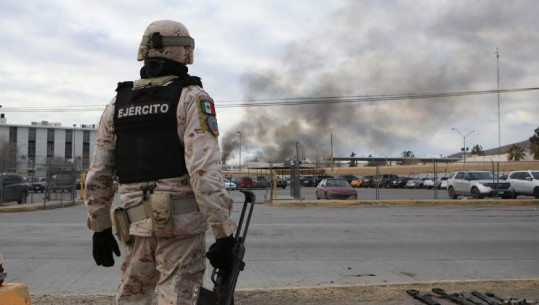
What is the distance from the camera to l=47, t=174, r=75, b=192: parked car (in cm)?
2102

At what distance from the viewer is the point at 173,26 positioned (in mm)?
2779

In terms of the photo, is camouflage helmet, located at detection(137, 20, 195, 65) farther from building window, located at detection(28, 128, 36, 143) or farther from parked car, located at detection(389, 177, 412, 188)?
building window, located at detection(28, 128, 36, 143)

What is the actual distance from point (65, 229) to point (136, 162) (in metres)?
9.62

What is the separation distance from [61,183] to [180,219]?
812 inches

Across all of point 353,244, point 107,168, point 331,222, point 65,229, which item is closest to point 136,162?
point 107,168

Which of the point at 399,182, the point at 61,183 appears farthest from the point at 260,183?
the point at 61,183

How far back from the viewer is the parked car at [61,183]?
21.0 metres

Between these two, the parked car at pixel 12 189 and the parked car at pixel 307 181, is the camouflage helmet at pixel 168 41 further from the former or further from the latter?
the parked car at pixel 307 181

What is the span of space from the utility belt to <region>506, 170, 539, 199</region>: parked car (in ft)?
84.6

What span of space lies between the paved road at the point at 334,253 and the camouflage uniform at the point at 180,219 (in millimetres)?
3051

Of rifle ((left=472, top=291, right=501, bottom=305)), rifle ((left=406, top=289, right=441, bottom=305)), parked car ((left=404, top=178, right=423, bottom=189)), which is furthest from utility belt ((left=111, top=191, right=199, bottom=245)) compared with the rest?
parked car ((left=404, top=178, right=423, bottom=189))

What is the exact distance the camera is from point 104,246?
2773mm

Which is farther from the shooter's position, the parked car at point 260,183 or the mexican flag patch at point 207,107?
the parked car at point 260,183

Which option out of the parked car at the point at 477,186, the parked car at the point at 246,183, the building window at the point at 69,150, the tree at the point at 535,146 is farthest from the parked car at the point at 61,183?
the building window at the point at 69,150
